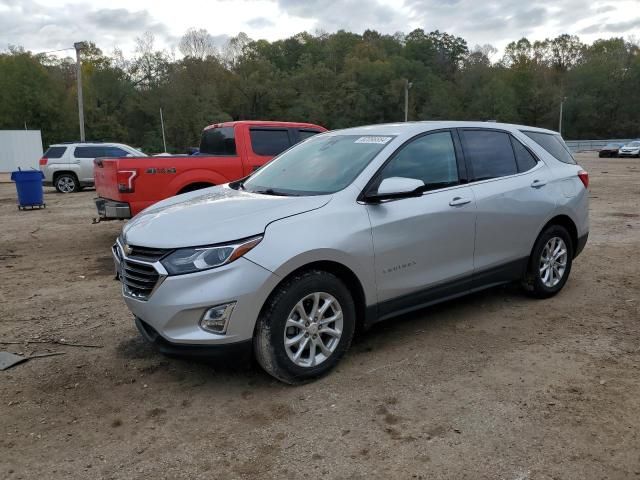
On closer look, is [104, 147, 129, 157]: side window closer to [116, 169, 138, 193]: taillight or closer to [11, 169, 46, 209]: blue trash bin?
[11, 169, 46, 209]: blue trash bin

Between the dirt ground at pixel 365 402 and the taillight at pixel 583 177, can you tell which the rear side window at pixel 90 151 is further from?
the taillight at pixel 583 177

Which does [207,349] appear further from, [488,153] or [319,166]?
[488,153]

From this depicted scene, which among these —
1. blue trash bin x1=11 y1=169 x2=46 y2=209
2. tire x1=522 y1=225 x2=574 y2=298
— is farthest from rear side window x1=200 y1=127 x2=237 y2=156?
blue trash bin x1=11 y1=169 x2=46 y2=209

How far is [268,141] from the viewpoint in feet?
28.9

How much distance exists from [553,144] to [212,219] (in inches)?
153

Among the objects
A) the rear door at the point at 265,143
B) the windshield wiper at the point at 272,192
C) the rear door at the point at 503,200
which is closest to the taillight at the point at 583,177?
the rear door at the point at 503,200

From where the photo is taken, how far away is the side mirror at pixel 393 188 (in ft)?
12.6

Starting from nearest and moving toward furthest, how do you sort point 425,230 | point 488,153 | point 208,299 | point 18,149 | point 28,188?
point 208,299, point 425,230, point 488,153, point 28,188, point 18,149

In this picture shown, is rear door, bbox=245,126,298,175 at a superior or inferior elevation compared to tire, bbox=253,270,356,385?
superior

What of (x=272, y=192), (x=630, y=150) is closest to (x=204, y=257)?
(x=272, y=192)

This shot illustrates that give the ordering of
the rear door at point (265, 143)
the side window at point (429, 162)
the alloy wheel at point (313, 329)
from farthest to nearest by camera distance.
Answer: the rear door at point (265, 143) < the side window at point (429, 162) < the alloy wheel at point (313, 329)

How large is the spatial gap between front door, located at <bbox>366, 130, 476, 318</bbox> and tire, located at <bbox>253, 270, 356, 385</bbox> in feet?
1.29

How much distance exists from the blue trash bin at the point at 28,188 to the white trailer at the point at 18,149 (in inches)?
880

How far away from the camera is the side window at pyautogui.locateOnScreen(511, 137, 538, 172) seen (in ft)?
17.1
